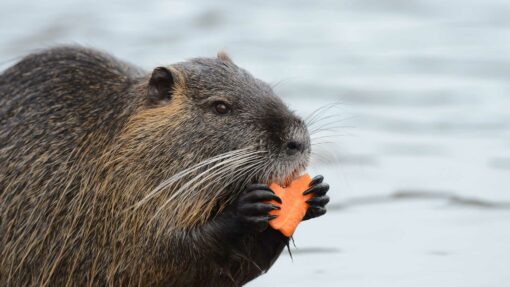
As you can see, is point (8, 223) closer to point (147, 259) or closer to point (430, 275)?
point (147, 259)

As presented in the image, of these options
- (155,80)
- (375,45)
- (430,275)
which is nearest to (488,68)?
(375,45)

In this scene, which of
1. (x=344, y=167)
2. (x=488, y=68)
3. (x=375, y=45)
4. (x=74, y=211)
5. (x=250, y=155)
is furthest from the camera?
(x=375, y=45)

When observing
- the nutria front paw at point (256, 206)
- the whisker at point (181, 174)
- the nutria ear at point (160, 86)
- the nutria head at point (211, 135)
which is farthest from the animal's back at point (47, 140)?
the nutria front paw at point (256, 206)

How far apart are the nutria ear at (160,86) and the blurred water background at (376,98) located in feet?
2.51

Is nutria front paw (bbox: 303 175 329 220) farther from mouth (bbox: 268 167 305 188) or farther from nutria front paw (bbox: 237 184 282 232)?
Answer: nutria front paw (bbox: 237 184 282 232)

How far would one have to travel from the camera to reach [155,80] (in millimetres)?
6727

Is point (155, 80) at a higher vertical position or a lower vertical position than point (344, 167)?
higher

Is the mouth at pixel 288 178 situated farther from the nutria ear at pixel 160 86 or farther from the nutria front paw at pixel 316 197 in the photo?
the nutria ear at pixel 160 86

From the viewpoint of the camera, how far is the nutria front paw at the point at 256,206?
625cm

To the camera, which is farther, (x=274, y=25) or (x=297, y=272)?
(x=274, y=25)

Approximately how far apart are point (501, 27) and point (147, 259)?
8.02 meters

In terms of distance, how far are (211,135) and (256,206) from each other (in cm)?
46

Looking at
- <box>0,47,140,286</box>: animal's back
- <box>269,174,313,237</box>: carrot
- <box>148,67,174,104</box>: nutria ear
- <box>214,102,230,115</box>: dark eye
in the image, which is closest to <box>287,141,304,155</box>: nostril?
<box>269,174,313,237</box>: carrot

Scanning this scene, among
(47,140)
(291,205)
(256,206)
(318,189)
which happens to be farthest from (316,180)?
(47,140)
